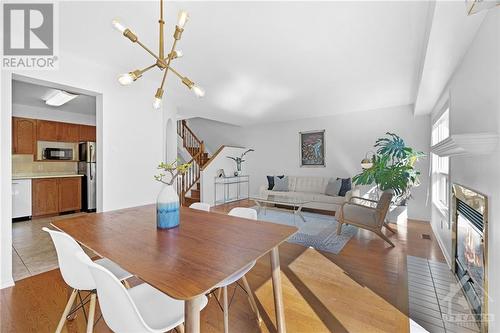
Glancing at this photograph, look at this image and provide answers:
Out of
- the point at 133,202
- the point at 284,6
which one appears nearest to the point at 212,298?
the point at 133,202

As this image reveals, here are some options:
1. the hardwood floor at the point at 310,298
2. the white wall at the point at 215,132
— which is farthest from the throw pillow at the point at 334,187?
the white wall at the point at 215,132

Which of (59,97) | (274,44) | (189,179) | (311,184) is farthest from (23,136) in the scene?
(311,184)

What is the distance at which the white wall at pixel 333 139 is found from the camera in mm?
4340

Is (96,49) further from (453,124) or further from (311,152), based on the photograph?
(311,152)

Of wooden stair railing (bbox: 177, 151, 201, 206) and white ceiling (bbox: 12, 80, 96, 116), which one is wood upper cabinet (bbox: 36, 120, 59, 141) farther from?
wooden stair railing (bbox: 177, 151, 201, 206)

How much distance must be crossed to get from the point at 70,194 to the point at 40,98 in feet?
6.88

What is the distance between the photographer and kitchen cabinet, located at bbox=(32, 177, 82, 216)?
436cm

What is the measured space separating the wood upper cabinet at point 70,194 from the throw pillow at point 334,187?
19.2 ft

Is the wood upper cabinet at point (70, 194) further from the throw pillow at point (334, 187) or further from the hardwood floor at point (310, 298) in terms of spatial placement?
the throw pillow at point (334, 187)

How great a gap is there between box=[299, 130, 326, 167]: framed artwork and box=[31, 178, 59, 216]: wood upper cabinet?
19.3 ft

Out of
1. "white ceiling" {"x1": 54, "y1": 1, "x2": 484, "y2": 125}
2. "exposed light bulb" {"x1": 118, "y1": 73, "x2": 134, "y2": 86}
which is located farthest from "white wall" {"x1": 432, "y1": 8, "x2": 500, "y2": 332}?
"exposed light bulb" {"x1": 118, "y1": 73, "x2": 134, "y2": 86}

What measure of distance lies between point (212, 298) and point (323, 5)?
2.78 metres

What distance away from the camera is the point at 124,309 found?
0.83 meters

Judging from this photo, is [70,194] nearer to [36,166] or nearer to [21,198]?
[21,198]
